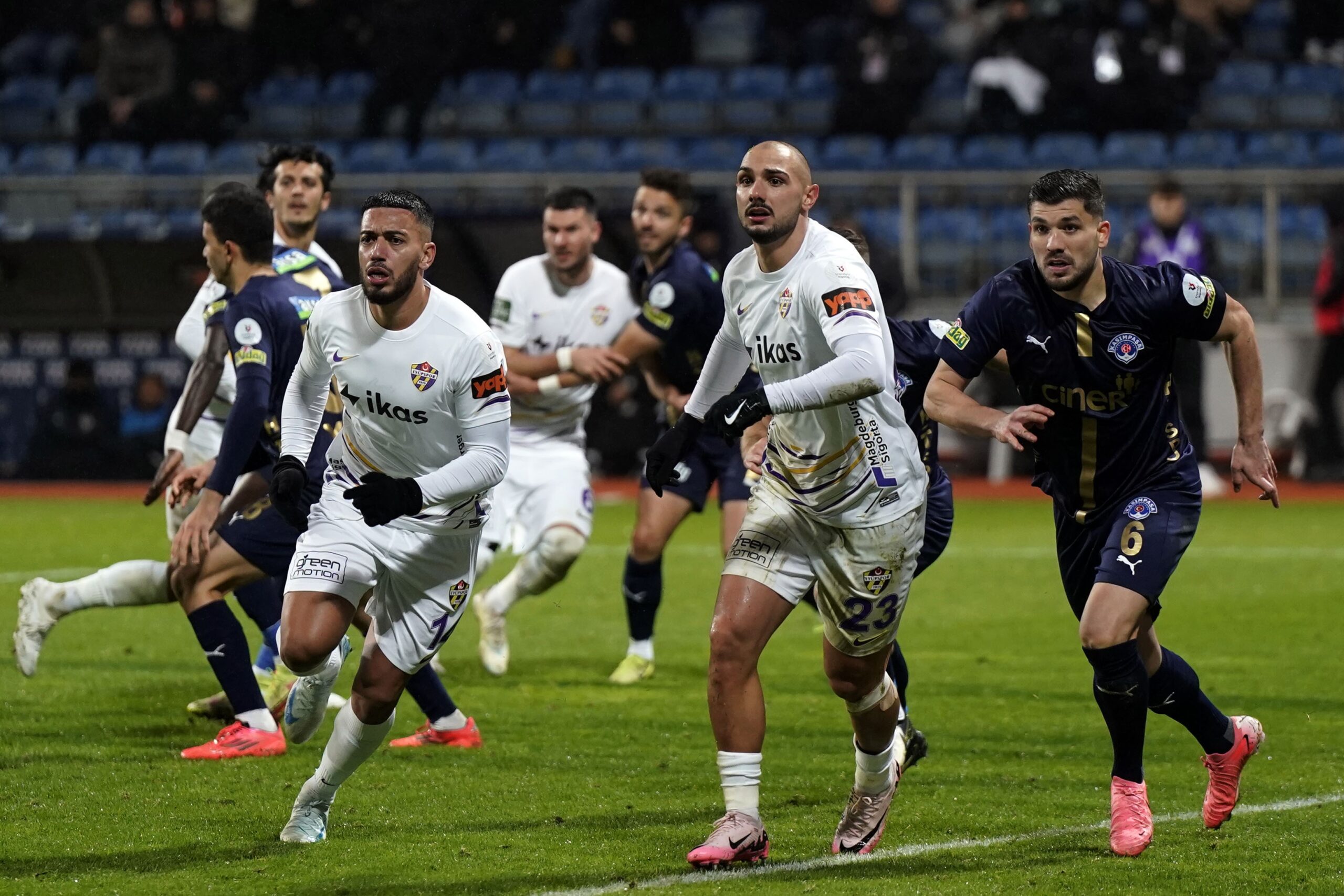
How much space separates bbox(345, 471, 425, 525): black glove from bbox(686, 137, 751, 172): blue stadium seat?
1509cm

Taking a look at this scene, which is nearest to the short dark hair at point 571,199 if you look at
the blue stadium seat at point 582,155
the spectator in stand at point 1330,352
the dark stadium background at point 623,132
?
the dark stadium background at point 623,132

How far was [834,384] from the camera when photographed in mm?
5199

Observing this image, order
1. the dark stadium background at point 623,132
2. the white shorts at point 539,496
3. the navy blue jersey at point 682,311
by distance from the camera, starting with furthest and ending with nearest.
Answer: the dark stadium background at point 623,132 < the white shorts at point 539,496 < the navy blue jersey at point 682,311

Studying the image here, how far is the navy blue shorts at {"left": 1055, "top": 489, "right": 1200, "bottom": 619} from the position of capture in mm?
5590

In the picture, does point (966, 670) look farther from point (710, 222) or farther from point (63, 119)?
point (63, 119)

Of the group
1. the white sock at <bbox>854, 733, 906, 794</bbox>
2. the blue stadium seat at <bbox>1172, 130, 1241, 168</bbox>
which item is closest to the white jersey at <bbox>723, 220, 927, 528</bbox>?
the white sock at <bbox>854, 733, 906, 794</bbox>

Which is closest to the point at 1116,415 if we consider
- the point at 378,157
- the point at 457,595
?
the point at 457,595

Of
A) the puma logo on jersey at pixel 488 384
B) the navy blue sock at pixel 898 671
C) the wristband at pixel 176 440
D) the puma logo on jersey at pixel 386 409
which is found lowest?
the navy blue sock at pixel 898 671

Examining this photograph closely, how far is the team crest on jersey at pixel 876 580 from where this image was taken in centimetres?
554

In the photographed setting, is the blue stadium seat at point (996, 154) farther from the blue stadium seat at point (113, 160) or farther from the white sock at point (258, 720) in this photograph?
the white sock at point (258, 720)

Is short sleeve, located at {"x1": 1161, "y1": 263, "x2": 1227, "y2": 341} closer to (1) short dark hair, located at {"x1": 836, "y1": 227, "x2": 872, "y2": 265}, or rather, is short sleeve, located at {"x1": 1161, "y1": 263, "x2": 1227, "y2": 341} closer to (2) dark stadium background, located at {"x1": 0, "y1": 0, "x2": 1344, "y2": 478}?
(1) short dark hair, located at {"x1": 836, "y1": 227, "x2": 872, "y2": 265}

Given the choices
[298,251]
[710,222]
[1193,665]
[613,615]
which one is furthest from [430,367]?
[710,222]

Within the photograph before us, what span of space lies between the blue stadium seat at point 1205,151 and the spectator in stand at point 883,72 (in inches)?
113

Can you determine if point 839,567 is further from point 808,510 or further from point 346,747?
point 346,747
